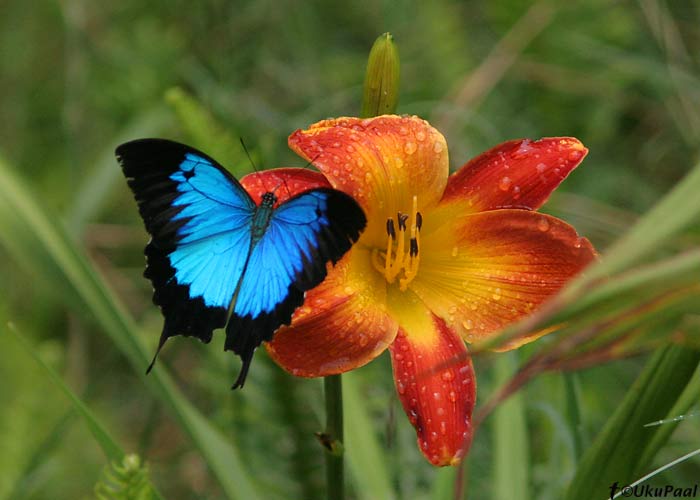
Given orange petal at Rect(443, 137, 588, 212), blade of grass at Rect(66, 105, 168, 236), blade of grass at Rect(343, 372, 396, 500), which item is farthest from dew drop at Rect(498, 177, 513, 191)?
blade of grass at Rect(66, 105, 168, 236)

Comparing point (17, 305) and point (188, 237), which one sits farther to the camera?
point (17, 305)

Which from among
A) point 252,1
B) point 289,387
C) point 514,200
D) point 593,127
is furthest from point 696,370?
point 252,1

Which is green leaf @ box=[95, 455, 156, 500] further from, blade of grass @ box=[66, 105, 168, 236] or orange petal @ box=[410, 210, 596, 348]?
blade of grass @ box=[66, 105, 168, 236]

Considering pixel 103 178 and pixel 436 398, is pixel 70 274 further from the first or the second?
pixel 103 178

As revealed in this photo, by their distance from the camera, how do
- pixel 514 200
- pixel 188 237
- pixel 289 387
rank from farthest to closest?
1. pixel 289 387
2. pixel 514 200
3. pixel 188 237

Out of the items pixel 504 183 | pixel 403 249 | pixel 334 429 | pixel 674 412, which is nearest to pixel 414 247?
pixel 403 249

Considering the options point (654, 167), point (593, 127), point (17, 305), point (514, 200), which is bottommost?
point (654, 167)

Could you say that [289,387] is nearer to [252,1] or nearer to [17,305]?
[17,305]
